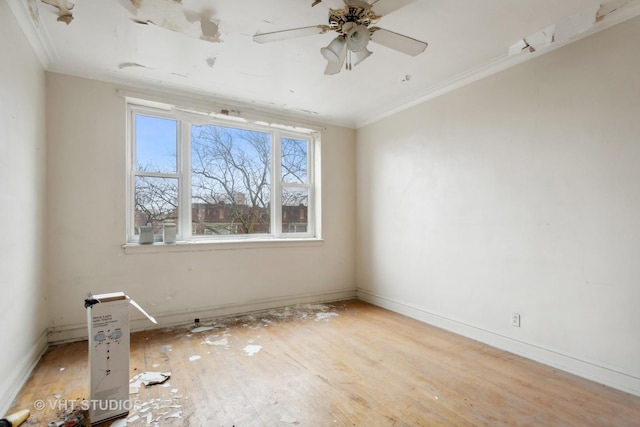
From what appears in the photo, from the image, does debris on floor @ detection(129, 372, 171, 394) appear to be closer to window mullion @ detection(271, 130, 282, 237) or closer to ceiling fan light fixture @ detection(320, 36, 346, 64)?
window mullion @ detection(271, 130, 282, 237)

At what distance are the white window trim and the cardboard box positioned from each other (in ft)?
4.94

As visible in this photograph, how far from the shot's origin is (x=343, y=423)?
177cm

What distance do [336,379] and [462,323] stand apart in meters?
1.56

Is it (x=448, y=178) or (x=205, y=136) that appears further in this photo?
(x=205, y=136)

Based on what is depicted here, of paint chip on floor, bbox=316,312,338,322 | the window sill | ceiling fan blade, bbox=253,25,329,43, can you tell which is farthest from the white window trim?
ceiling fan blade, bbox=253,25,329,43

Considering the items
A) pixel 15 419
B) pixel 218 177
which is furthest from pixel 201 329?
pixel 218 177

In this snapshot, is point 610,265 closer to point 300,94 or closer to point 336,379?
point 336,379

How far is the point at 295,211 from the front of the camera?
437 centimetres

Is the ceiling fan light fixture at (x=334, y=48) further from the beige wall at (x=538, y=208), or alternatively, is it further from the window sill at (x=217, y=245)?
the window sill at (x=217, y=245)

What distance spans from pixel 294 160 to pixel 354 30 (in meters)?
2.50

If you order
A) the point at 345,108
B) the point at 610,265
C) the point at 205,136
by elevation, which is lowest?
the point at 610,265

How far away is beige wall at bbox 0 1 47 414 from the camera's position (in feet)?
6.30

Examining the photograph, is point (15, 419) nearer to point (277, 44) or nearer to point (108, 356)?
point (108, 356)

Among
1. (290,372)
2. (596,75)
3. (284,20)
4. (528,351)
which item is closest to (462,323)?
(528,351)
